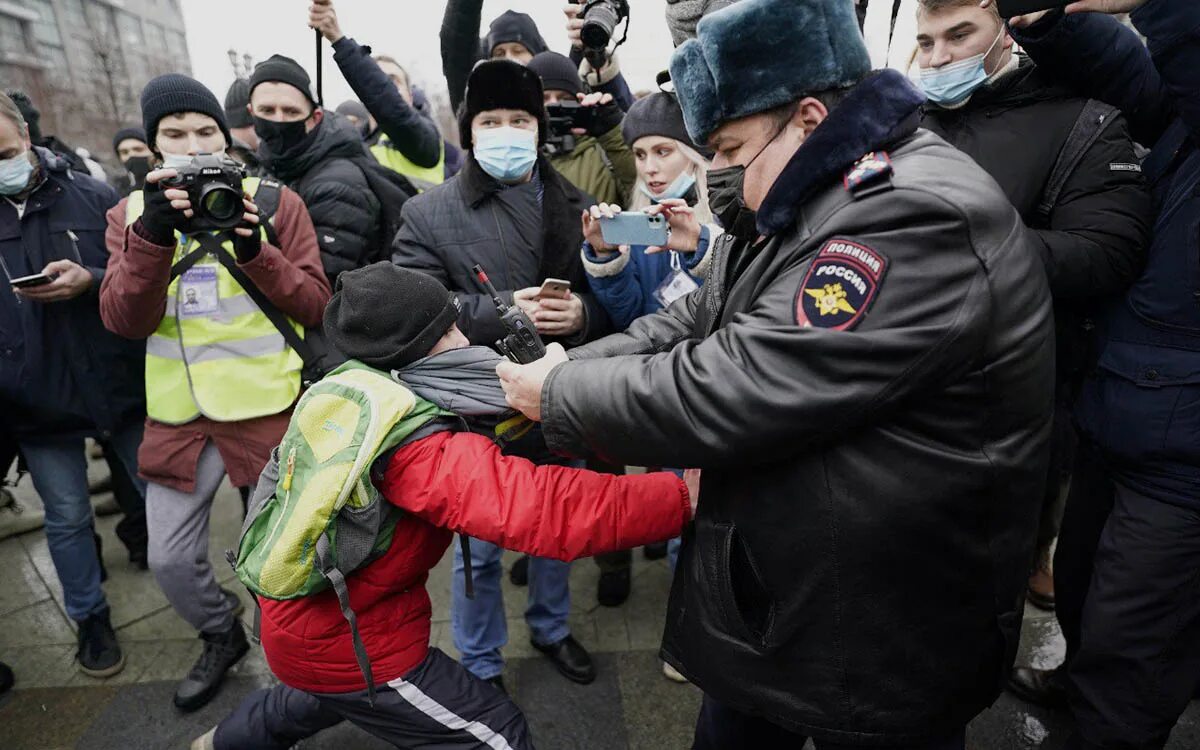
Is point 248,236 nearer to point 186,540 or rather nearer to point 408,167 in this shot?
point 186,540

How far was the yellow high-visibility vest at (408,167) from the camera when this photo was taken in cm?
429

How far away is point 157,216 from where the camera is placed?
2297 mm

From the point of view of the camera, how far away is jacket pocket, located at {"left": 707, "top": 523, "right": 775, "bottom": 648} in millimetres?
1355

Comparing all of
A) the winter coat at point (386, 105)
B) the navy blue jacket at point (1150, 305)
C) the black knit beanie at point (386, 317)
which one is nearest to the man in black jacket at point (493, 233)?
the black knit beanie at point (386, 317)

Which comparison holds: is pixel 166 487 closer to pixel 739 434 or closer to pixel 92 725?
pixel 92 725

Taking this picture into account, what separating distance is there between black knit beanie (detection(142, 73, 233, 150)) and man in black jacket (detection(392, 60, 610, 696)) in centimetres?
87

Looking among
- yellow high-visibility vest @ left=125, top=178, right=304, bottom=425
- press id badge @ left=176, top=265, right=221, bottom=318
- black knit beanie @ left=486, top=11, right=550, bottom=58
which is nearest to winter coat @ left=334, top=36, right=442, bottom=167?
black knit beanie @ left=486, top=11, right=550, bottom=58

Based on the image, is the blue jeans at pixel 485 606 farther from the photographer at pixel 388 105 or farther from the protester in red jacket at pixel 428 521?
the photographer at pixel 388 105

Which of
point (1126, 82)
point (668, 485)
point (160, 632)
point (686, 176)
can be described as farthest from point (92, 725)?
point (1126, 82)

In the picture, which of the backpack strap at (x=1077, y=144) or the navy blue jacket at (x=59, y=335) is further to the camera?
the navy blue jacket at (x=59, y=335)

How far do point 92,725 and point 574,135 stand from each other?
3112mm

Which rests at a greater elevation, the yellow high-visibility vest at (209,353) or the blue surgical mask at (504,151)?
the blue surgical mask at (504,151)

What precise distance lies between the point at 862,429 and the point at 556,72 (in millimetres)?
2745

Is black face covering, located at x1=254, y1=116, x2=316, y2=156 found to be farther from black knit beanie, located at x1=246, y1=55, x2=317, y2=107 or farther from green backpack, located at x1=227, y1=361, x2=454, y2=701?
green backpack, located at x1=227, y1=361, x2=454, y2=701
